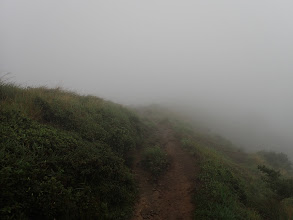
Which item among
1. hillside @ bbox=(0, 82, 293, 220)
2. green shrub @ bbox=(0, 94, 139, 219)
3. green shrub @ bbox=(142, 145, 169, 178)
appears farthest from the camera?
green shrub @ bbox=(142, 145, 169, 178)

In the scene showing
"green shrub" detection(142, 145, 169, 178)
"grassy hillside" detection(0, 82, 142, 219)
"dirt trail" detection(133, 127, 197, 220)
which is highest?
"grassy hillside" detection(0, 82, 142, 219)

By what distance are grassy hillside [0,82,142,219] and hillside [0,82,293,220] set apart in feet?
0.07

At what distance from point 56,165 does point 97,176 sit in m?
1.52

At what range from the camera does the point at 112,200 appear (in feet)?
22.0

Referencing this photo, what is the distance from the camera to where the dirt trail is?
7199 millimetres

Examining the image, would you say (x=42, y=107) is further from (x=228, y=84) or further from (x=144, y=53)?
(x=144, y=53)

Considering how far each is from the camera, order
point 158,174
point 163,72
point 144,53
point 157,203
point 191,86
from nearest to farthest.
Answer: point 157,203 → point 158,174 → point 191,86 → point 163,72 → point 144,53

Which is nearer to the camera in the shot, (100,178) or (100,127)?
(100,178)

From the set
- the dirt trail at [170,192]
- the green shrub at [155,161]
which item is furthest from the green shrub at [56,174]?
the green shrub at [155,161]

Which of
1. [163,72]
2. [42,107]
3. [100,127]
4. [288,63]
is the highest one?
[288,63]

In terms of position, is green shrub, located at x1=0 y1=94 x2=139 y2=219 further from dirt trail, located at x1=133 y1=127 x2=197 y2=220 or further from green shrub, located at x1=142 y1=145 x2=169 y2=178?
green shrub, located at x1=142 y1=145 x2=169 y2=178

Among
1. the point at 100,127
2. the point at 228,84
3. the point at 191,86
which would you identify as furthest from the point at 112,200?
the point at 228,84

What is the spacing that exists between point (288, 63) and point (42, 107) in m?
166

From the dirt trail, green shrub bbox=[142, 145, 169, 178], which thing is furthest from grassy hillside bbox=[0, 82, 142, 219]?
green shrub bbox=[142, 145, 169, 178]
